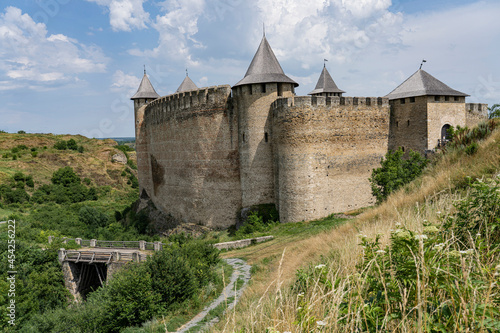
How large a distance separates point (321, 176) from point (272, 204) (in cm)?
386

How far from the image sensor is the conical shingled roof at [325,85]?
33.4 metres

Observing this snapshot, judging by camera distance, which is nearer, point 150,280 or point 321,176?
point 150,280

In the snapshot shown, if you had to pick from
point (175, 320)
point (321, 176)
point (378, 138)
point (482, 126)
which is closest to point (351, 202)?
point (321, 176)

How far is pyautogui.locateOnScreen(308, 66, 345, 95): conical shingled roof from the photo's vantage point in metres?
33.4

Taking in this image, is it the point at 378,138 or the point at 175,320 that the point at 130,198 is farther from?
the point at 175,320

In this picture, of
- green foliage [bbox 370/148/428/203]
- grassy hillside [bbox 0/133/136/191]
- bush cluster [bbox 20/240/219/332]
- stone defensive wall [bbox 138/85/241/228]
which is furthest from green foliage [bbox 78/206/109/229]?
green foliage [bbox 370/148/428/203]

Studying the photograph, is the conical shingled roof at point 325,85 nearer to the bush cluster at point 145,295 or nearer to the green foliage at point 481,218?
the bush cluster at point 145,295

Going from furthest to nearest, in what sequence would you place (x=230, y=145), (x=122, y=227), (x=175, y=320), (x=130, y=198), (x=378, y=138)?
(x=130, y=198), (x=122, y=227), (x=230, y=145), (x=378, y=138), (x=175, y=320)

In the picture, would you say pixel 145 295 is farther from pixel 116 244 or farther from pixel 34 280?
pixel 116 244

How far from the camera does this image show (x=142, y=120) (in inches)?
1277

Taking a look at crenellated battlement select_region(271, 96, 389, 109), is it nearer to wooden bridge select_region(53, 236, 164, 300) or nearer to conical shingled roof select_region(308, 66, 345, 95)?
wooden bridge select_region(53, 236, 164, 300)

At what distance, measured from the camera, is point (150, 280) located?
11312 millimetres

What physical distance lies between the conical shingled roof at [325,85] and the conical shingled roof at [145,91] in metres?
15.7

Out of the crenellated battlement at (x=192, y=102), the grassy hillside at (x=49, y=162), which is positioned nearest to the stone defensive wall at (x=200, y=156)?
the crenellated battlement at (x=192, y=102)
